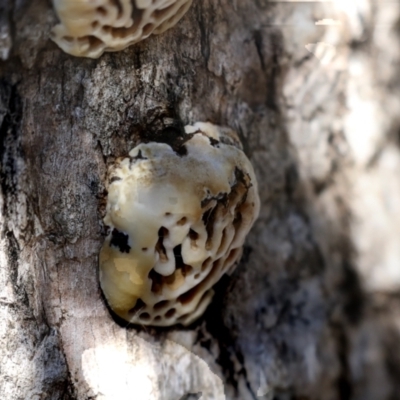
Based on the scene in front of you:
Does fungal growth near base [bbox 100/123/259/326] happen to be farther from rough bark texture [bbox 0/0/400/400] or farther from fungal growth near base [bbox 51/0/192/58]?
fungal growth near base [bbox 51/0/192/58]

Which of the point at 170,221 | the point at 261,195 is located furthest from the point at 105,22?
the point at 261,195

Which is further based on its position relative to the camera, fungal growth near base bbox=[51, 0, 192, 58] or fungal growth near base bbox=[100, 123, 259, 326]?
fungal growth near base bbox=[100, 123, 259, 326]

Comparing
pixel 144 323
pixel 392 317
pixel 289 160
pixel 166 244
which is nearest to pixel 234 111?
pixel 289 160

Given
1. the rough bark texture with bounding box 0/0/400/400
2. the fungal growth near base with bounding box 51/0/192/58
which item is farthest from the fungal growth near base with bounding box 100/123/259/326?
the fungal growth near base with bounding box 51/0/192/58

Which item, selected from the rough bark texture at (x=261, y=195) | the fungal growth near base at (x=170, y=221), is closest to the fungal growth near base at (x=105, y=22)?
the rough bark texture at (x=261, y=195)

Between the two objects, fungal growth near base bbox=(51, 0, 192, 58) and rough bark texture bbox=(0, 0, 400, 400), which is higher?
fungal growth near base bbox=(51, 0, 192, 58)

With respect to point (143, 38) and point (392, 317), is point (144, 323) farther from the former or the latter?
point (392, 317)
